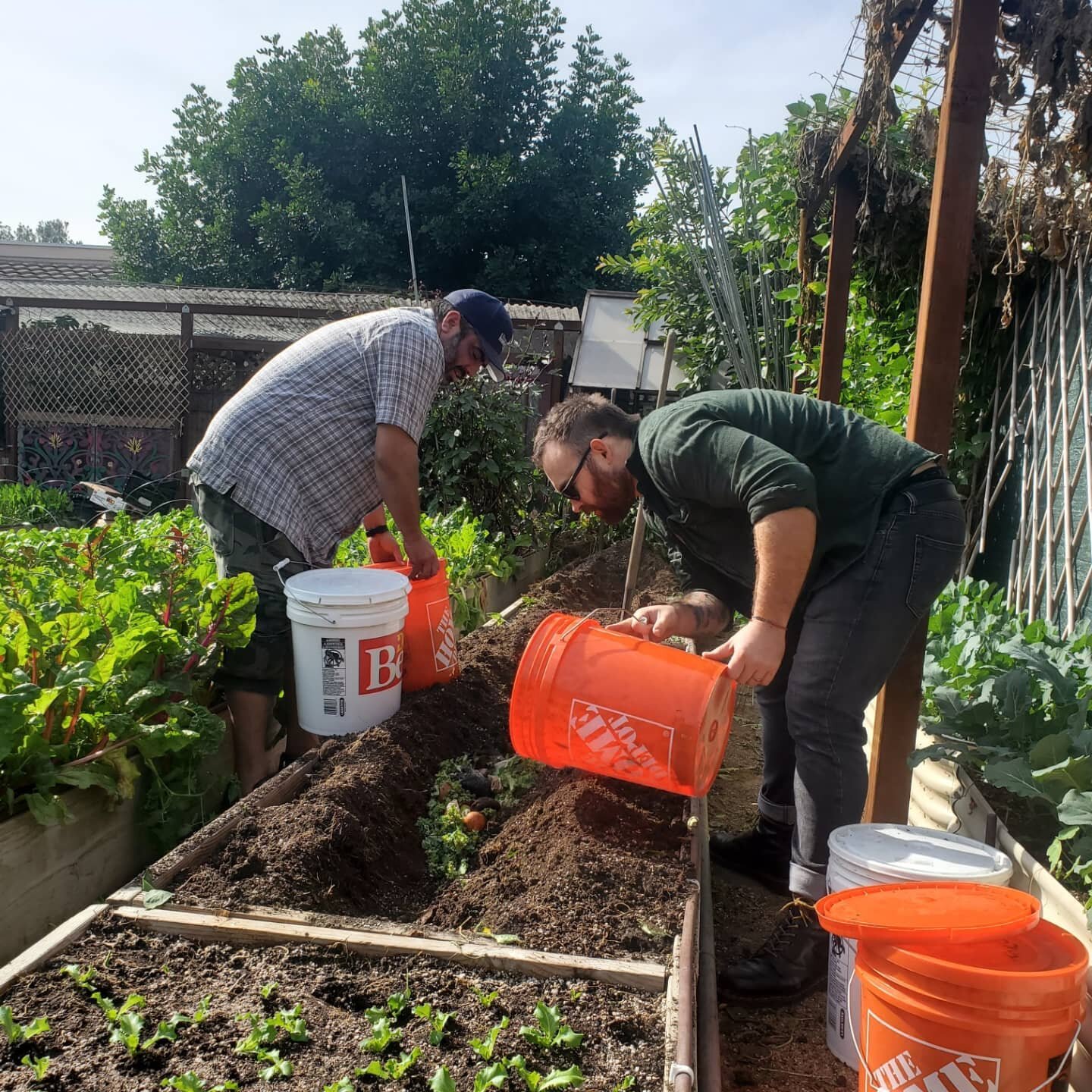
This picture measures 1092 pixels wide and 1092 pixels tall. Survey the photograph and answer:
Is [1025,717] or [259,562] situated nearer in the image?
[1025,717]

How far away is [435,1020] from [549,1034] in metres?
0.18

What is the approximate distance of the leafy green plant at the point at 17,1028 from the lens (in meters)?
1.31

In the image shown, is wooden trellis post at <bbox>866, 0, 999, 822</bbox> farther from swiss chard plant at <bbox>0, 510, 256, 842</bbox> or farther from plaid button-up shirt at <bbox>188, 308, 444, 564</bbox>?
swiss chard plant at <bbox>0, 510, 256, 842</bbox>

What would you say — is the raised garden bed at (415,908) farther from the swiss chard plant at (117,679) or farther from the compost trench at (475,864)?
the swiss chard plant at (117,679)

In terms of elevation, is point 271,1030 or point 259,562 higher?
point 259,562

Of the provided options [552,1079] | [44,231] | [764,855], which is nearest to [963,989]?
[552,1079]

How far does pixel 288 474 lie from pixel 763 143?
4.60 m

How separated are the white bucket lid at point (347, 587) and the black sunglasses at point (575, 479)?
0.75m

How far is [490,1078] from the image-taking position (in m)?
1.25

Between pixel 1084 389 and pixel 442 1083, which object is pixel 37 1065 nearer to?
pixel 442 1083

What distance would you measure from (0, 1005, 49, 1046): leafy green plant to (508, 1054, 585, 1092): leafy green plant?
0.72 m

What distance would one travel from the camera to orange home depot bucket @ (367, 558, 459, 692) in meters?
3.13

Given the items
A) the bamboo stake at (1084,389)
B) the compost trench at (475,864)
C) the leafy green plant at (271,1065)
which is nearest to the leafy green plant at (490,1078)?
the leafy green plant at (271,1065)

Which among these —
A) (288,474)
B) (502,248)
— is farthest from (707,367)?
(502,248)
